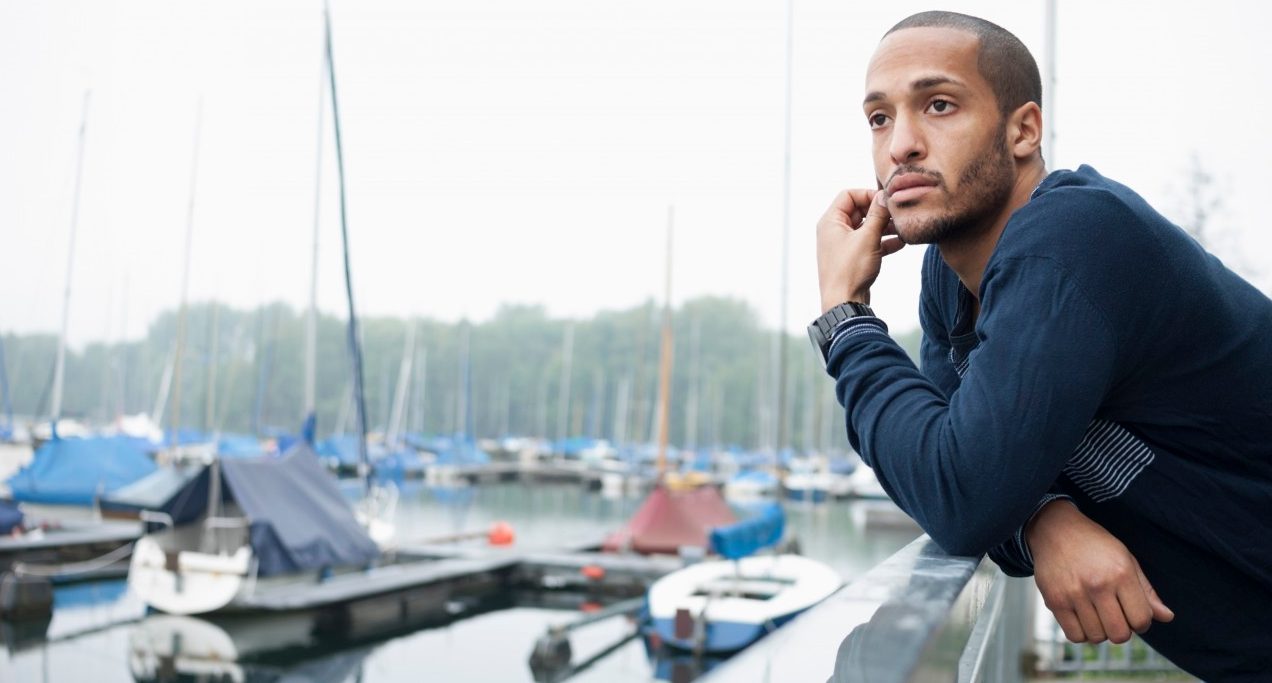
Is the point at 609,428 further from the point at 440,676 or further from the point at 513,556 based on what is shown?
the point at 440,676

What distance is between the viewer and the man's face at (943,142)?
138cm

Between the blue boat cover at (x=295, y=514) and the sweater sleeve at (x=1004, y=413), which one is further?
the blue boat cover at (x=295, y=514)

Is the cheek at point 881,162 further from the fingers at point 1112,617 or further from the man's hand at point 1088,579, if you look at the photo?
the fingers at point 1112,617

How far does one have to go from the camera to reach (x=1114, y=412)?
1.22 metres

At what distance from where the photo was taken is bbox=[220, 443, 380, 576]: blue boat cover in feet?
44.4

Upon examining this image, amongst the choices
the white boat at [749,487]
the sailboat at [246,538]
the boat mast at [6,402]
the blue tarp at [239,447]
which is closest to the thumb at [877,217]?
the sailboat at [246,538]

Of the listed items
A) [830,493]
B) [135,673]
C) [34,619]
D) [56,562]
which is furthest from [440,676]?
[830,493]

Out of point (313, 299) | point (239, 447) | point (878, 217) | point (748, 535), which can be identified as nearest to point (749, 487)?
point (239, 447)

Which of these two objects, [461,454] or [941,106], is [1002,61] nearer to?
[941,106]

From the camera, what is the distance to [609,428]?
77500 mm

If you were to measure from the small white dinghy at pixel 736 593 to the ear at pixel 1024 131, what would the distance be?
9.98m

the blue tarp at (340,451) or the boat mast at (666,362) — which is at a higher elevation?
the boat mast at (666,362)

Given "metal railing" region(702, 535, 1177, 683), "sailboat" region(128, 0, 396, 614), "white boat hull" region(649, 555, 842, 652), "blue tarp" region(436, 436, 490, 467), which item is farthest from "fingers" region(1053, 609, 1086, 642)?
"blue tarp" region(436, 436, 490, 467)

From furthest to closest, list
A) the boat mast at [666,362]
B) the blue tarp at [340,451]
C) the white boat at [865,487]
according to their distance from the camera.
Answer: the blue tarp at [340,451] < the white boat at [865,487] < the boat mast at [666,362]
